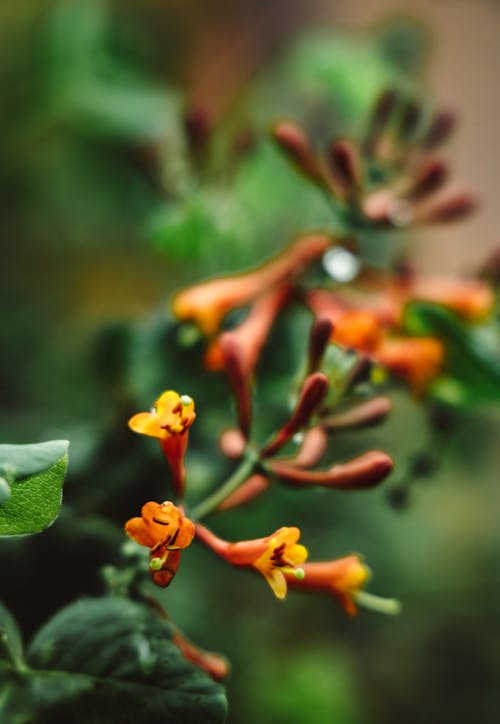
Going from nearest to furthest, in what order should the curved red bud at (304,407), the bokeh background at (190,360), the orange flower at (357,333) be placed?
the curved red bud at (304,407) → the orange flower at (357,333) → the bokeh background at (190,360)

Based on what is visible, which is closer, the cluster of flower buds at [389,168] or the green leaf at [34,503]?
the green leaf at [34,503]

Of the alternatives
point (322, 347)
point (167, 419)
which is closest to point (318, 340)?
point (322, 347)

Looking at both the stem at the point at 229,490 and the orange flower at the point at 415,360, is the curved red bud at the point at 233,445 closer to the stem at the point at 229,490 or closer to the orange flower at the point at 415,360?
the stem at the point at 229,490

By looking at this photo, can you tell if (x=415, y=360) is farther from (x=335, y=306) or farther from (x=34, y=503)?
(x=34, y=503)

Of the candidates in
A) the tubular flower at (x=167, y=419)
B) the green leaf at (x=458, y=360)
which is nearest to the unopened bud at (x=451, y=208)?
the green leaf at (x=458, y=360)

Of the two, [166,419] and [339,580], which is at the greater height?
[166,419]

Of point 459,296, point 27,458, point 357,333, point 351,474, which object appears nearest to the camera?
point 27,458
